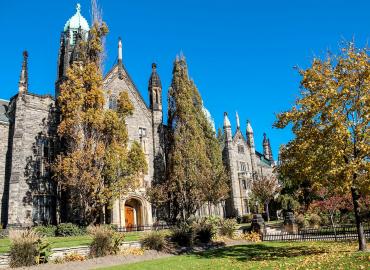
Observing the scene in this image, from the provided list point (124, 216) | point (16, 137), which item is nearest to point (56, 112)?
point (16, 137)

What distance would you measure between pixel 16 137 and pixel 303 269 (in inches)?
956

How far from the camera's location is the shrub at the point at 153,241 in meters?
18.8

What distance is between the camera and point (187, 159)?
3403 cm

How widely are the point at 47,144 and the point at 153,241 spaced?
15724 millimetres

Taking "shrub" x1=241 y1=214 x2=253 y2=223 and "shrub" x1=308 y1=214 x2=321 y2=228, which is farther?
"shrub" x1=241 y1=214 x2=253 y2=223

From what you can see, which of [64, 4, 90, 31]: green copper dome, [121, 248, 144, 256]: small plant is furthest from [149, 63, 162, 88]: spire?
[121, 248, 144, 256]: small plant

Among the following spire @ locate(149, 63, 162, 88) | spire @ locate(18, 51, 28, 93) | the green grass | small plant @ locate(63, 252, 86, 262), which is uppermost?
spire @ locate(149, 63, 162, 88)

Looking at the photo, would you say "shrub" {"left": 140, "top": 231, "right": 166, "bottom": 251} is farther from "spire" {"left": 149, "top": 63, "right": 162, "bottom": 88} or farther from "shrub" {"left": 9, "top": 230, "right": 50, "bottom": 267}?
"spire" {"left": 149, "top": 63, "right": 162, "bottom": 88}

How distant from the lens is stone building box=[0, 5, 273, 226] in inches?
1067

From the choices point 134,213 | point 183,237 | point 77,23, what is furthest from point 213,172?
point 77,23

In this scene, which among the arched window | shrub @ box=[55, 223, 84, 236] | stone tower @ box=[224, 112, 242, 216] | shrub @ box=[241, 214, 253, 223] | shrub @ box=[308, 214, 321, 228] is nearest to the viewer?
shrub @ box=[55, 223, 84, 236]

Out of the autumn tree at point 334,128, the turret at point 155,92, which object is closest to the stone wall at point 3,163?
the turret at point 155,92

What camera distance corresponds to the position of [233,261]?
1440 cm

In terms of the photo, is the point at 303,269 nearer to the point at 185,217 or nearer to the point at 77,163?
the point at 77,163
